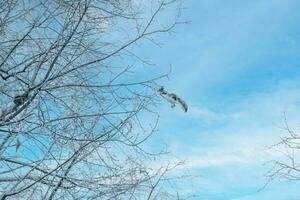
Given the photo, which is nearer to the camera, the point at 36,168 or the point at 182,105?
the point at 36,168

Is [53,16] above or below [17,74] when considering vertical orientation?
above

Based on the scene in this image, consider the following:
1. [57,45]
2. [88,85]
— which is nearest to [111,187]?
[88,85]

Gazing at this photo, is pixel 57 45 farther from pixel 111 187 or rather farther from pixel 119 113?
pixel 111 187

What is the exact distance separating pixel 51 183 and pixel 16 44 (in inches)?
40.2

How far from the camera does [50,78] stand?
496cm

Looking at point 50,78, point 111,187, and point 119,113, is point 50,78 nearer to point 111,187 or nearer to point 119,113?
point 119,113

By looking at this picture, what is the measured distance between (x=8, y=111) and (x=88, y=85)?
2.02 ft

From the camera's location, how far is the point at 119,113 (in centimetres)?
509

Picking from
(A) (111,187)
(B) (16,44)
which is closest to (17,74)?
(B) (16,44)

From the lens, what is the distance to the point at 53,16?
16.8ft

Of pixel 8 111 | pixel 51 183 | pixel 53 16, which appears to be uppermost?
pixel 53 16

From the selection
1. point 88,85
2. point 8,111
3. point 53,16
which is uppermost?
point 53,16

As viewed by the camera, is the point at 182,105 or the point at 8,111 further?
the point at 182,105

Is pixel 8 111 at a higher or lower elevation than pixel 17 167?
higher
